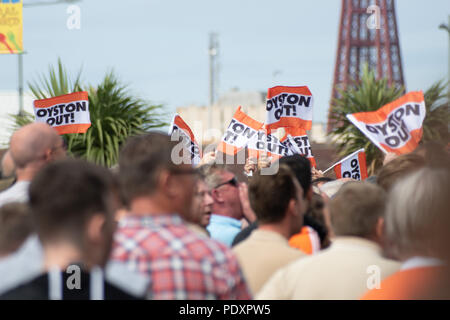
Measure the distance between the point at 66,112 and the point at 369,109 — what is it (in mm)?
9303

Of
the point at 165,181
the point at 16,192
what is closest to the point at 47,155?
the point at 16,192

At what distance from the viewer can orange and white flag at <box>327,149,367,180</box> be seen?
8.28 metres

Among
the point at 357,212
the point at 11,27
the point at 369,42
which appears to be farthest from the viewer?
the point at 369,42

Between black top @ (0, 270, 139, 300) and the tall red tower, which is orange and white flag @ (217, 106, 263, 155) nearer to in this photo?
black top @ (0, 270, 139, 300)

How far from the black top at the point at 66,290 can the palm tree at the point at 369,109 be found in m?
12.1

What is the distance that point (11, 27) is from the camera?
851 inches

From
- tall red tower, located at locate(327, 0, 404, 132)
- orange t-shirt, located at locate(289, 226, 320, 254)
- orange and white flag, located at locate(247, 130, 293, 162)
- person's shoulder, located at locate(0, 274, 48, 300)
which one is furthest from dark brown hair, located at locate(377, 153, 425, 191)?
tall red tower, located at locate(327, 0, 404, 132)

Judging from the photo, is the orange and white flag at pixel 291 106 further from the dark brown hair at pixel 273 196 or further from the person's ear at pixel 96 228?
the person's ear at pixel 96 228

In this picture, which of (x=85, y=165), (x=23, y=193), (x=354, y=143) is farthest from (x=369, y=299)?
(x=354, y=143)

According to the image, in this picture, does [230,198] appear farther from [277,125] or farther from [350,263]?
[277,125]

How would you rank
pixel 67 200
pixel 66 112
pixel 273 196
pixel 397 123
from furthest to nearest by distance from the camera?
pixel 66 112
pixel 397 123
pixel 273 196
pixel 67 200

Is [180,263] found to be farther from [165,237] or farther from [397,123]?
[397,123]

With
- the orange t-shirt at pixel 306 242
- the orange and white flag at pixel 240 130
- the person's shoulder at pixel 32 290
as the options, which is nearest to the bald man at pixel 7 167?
the orange t-shirt at pixel 306 242

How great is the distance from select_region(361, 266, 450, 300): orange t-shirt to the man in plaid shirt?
1.63ft
